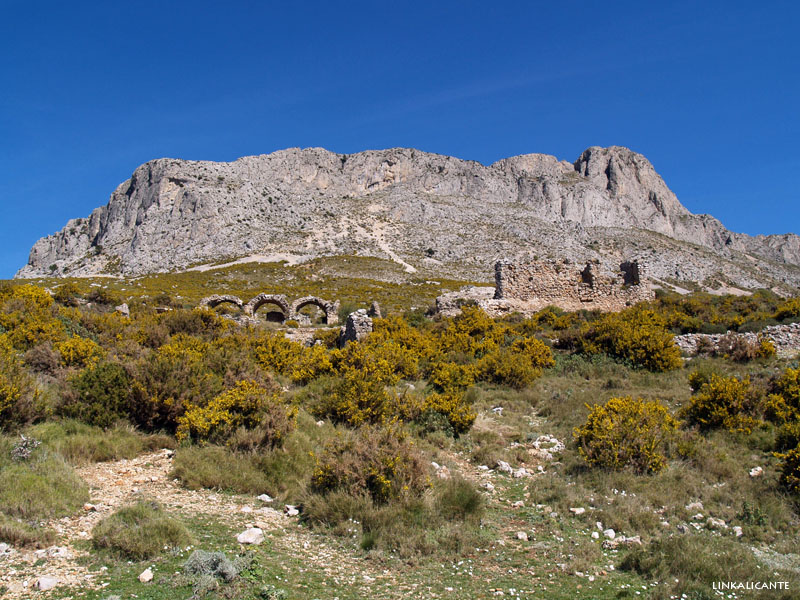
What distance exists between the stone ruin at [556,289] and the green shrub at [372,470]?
16227 millimetres

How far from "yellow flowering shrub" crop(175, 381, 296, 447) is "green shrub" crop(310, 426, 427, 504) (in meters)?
1.42

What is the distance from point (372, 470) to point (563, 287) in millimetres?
19034

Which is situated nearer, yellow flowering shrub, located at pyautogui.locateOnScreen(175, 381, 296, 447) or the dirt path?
the dirt path

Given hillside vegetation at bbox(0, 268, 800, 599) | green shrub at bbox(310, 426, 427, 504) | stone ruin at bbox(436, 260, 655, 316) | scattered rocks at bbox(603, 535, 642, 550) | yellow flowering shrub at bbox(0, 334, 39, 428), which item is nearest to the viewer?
hillside vegetation at bbox(0, 268, 800, 599)

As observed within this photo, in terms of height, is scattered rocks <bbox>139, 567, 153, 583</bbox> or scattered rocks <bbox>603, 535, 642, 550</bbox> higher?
scattered rocks <bbox>603, 535, 642, 550</bbox>

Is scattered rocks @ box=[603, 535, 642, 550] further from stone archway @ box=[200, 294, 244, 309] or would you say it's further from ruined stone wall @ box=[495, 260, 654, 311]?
stone archway @ box=[200, 294, 244, 309]

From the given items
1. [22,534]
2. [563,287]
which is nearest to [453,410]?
[22,534]

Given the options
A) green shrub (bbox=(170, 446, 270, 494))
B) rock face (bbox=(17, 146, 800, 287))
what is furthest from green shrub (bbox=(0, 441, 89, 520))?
rock face (bbox=(17, 146, 800, 287))

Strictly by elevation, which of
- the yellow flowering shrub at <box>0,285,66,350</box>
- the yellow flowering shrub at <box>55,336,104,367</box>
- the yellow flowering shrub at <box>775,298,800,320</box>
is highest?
the yellow flowering shrub at <box>775,298,800,320</box>

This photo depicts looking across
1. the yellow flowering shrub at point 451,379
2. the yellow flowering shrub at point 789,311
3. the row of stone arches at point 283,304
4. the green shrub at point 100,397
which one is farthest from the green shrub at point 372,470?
the row of stone arches at point 283,304

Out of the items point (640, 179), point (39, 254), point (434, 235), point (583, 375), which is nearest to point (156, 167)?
point (39, 254)

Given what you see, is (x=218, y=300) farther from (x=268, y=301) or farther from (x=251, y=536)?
(x=251, y=536)

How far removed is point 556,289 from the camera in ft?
73.6

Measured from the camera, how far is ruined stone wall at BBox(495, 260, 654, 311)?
72.6 feet
